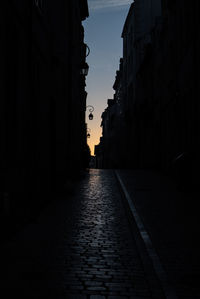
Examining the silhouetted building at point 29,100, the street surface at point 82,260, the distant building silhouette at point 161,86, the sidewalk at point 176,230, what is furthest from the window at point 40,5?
the distant building silhouette at point 161,86

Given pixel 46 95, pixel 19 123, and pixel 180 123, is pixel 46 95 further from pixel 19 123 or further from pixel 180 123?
pixel 180 123

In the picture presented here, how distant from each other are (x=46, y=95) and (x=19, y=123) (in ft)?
13.9

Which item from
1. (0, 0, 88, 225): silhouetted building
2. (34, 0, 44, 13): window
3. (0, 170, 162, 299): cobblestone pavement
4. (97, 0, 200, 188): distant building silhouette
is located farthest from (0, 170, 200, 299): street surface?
(97, 0, 200, 188): distant building silhouette

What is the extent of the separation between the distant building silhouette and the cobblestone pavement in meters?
7.53

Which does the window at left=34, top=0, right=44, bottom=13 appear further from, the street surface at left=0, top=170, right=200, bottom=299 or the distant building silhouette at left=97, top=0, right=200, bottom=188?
the distant building silhouette at left=97, top=0, right=200, bottom=188

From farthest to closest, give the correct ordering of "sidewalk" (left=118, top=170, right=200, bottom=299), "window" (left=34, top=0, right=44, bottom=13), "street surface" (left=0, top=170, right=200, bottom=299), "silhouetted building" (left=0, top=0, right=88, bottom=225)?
"window" (left=34, top=0, right=44, bottom=13)
"silhouetted building" (left=0, top=0, right=88, bottom=225)
"sidewalk" (left=118, top=170, right=200, bottom=299)
"street surface" (left=0, top=170, right=200, bottom=299)

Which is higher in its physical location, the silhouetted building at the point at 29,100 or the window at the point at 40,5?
the window at the point at 40,5

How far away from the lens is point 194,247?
24.6 ft

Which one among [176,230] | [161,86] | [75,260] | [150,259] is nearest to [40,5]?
[176,230]

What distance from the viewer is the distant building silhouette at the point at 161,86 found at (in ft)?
61.0

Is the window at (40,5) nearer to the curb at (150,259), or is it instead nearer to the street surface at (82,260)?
the street surface at (82,260)

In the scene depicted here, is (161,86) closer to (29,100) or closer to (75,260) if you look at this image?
(29,100)

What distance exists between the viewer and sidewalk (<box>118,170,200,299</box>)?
5.85 m

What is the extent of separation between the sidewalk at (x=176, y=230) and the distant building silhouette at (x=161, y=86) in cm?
256
